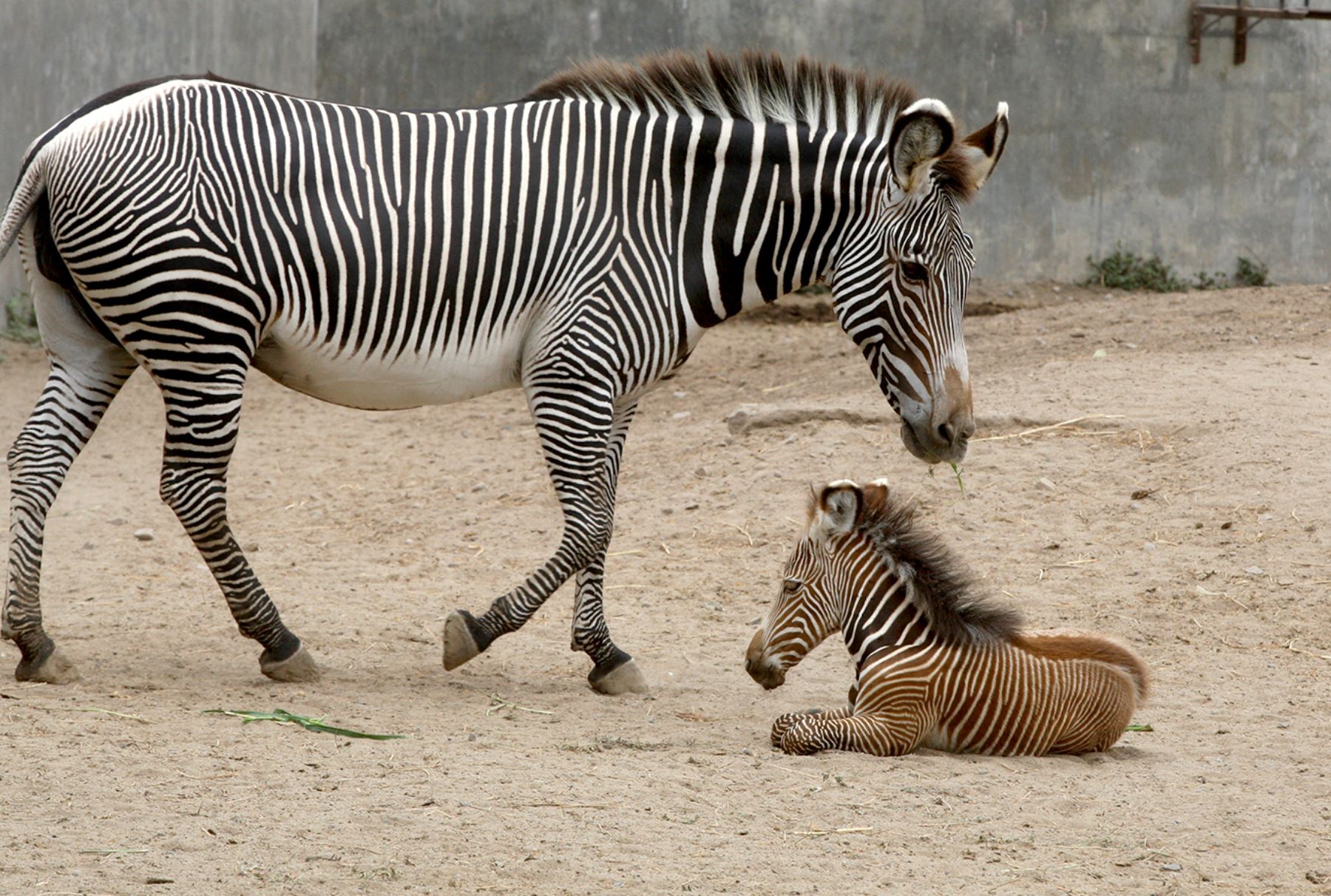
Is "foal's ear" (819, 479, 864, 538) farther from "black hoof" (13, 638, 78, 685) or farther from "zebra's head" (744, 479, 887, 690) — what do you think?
"black hoof" (13, 638, 78, 685)

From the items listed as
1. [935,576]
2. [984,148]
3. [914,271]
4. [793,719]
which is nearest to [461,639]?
[793,719]

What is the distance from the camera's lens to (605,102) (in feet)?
18.9

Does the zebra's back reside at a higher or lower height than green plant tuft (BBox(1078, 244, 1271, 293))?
higher

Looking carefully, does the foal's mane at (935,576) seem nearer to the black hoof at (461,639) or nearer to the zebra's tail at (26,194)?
the black hoof at (461,639)

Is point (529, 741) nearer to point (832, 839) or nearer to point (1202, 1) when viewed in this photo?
point (832, 839)

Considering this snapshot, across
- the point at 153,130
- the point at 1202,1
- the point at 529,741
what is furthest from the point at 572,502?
the point at 1202,1

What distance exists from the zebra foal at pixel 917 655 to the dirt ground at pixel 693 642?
0.37 feet

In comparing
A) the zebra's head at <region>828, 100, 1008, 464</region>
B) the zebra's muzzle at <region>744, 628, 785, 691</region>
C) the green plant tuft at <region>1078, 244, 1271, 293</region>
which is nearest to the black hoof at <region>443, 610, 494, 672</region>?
the zebra's muzzle at <region>744, 628, 785, 691</region>

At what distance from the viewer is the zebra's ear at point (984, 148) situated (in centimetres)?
547

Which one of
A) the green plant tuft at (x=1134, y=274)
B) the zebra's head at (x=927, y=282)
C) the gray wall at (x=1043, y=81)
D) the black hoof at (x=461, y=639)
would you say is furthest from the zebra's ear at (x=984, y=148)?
the green plant tuft at (x=1134, y=274)

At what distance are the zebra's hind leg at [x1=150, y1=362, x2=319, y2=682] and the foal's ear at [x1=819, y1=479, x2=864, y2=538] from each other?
6.96 feet

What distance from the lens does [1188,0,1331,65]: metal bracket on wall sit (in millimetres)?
14711

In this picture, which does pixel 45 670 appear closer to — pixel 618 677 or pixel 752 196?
pixel 618 677

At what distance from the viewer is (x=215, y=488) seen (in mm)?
5391
